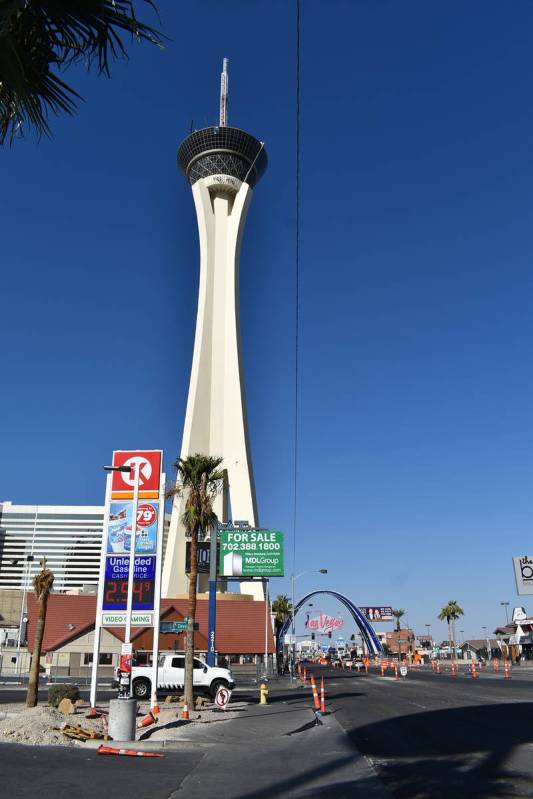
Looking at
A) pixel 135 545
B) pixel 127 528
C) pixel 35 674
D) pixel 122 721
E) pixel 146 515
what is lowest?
pixel 122 721

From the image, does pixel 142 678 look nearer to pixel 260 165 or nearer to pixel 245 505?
pixel 245 505

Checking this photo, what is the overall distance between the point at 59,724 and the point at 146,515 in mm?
8403

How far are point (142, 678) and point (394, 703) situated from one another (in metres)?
10.5

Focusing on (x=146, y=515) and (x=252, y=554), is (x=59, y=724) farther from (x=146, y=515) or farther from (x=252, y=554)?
(x=252, y=554)

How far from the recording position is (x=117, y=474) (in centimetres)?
2442

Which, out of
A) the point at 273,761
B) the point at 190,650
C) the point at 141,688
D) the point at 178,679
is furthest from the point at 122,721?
the point at 178,679

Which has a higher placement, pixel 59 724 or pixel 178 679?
pixel 178 679

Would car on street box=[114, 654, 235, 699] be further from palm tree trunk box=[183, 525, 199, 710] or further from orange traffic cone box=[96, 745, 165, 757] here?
orange traffic cone box=[96, 745, 165, 757]

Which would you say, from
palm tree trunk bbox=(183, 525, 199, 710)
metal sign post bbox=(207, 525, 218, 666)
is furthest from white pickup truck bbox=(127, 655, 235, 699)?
metal sign post bbox=(207, 525, 218, 666)

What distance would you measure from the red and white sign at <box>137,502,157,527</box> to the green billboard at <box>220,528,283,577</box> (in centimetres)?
2067

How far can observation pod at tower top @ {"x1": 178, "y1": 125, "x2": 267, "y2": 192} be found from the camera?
99.6m

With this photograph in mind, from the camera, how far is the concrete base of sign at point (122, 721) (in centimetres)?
1505

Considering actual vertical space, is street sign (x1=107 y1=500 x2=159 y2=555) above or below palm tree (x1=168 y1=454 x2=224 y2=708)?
below

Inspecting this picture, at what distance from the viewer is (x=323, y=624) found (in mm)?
81062
